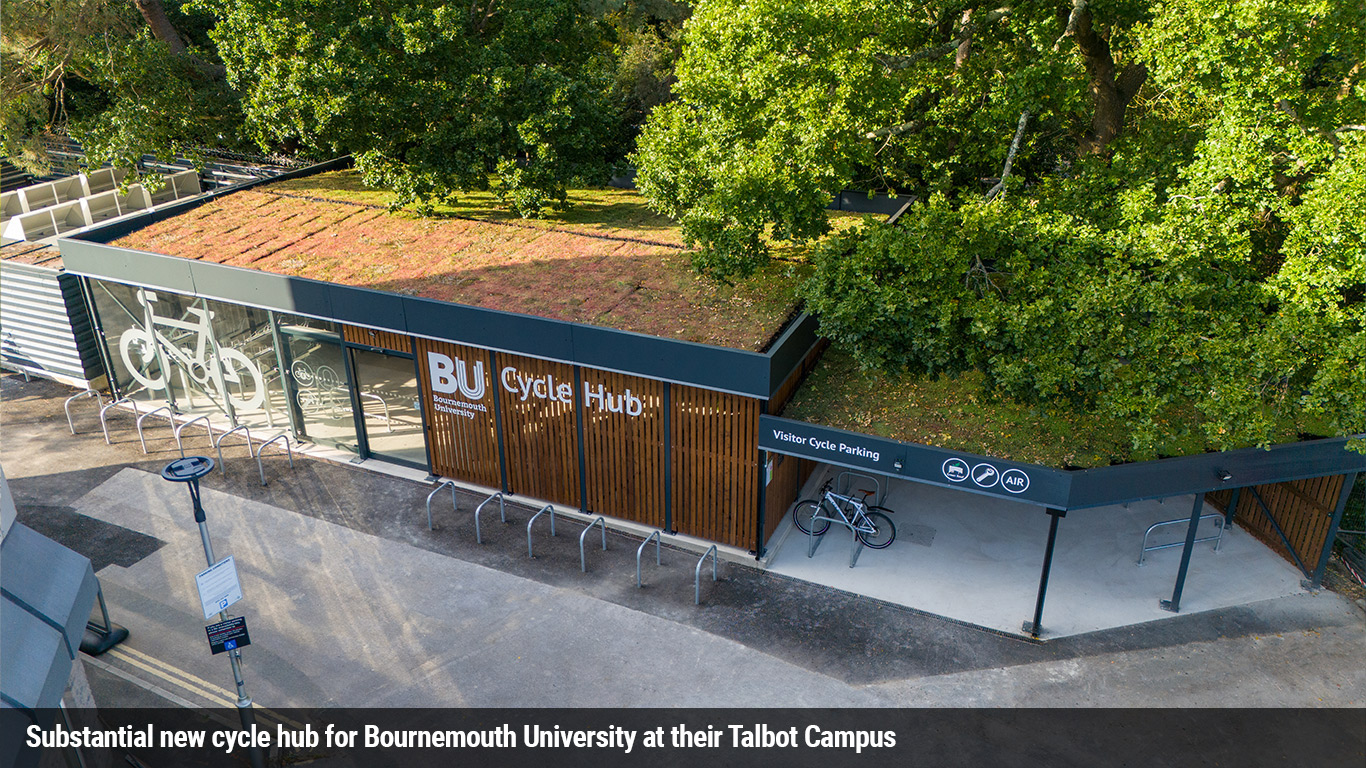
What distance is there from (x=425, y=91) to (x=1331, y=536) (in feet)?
53.7

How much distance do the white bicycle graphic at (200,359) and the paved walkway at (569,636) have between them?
9.66 feet

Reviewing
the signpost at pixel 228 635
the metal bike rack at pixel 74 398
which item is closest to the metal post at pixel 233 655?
the signpost at pixel 228 635

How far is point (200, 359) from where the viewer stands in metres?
16.6

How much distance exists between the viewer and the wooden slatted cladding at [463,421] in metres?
14.0

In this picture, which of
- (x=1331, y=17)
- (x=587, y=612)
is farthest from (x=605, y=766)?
(x=1331, y=17)

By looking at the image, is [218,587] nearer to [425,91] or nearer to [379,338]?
[379,338]

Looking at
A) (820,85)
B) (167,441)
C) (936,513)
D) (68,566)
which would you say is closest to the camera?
(68,566)

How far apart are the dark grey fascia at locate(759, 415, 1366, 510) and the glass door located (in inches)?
265

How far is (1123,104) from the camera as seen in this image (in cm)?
1661

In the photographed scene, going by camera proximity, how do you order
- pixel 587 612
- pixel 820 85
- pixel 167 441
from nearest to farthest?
pixel 587 612 < pixel 820 85 < pixel 167 441

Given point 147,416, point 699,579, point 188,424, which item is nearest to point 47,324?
point 147,416

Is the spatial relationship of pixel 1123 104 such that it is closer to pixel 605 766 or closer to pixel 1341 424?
pixel 1341 424

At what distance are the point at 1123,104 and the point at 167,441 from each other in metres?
18.6

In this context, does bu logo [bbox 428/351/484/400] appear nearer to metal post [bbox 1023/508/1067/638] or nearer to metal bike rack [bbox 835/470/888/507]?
metal bike rack [bbox 835/470/888/507]
